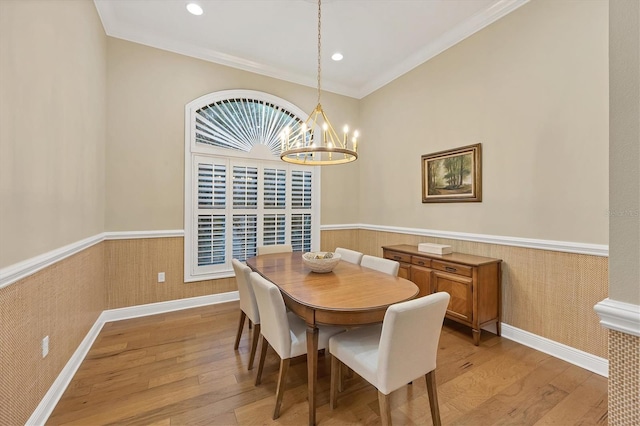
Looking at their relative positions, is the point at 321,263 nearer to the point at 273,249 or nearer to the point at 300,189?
the point at 273,249

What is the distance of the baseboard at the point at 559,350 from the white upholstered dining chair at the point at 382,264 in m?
1.46

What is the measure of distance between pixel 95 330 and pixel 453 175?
167 inches

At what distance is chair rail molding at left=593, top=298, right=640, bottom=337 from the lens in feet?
2.63

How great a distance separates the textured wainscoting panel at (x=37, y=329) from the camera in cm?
131

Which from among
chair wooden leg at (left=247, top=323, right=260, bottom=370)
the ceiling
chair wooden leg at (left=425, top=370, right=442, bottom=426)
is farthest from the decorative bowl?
the ceiling

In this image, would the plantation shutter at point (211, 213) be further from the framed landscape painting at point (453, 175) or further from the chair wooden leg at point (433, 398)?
the chair wooden leg at point (433, 398)

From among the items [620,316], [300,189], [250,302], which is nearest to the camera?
[620,316]

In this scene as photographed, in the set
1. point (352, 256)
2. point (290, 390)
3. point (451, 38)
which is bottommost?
point (290, 390)

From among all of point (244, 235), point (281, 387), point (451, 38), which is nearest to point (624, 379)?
point (281, 387)

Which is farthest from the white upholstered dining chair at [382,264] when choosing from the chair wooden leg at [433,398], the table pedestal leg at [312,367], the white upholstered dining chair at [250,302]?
the white upholstered dining chair at [250,302]

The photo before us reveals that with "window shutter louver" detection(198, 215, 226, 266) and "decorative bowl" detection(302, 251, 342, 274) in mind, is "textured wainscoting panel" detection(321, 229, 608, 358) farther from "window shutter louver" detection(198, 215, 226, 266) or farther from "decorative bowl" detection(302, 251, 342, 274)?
"window shutter louver" detection(198, 215, 226, 266)

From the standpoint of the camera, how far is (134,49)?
3197 mm

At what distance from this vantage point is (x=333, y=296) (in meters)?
1.72

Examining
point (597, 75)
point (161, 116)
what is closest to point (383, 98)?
point (597, 75)
